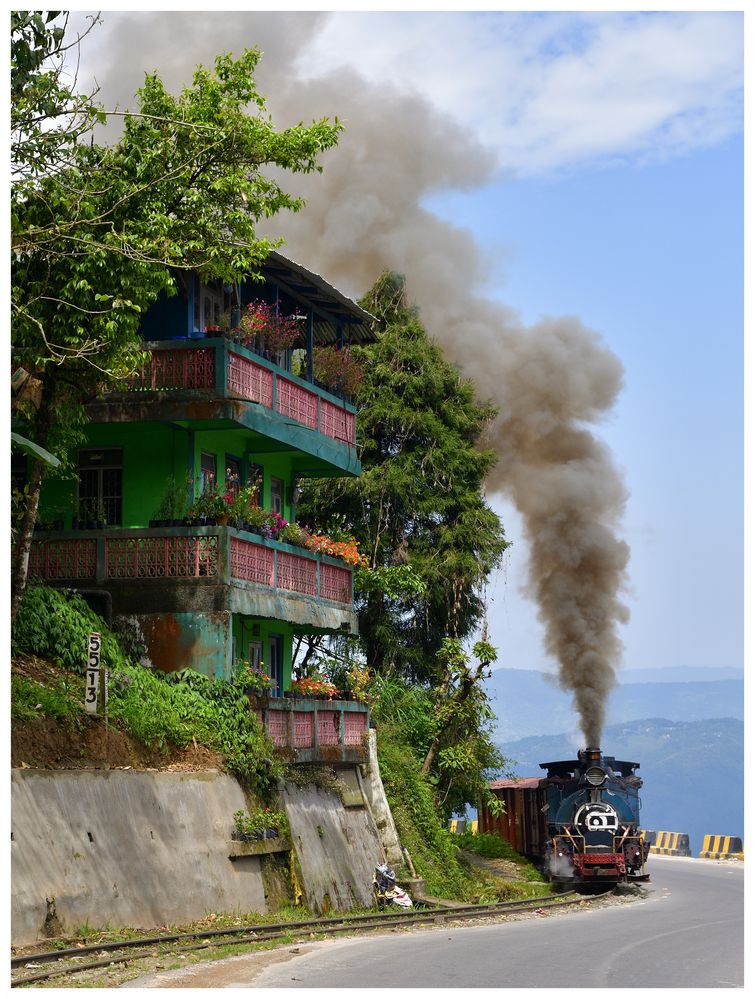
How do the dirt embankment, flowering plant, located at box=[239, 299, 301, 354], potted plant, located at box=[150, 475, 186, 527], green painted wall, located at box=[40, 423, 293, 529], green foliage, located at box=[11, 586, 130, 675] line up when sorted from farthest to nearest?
flowering plant, located at box=[239, 299, 301, 354]
green painted wall, located at box=[40, 423, 293, 529]
potted plant, located at box=[150, 475, 186, 527]
green foliage, located at box=[11, 586, 130, 675]
the dirt embankment

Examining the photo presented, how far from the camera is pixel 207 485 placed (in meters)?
28.2

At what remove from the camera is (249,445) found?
97.6 ft

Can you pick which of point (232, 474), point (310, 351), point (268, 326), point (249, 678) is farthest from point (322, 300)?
point (249, 678)

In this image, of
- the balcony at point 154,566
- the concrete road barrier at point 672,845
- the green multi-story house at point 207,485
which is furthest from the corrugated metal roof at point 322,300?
the concrete road barrier at point 672,845

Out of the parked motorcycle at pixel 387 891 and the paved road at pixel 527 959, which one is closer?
the paved road at pixel 527 959

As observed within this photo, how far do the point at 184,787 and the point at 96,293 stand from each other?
24.2 feet

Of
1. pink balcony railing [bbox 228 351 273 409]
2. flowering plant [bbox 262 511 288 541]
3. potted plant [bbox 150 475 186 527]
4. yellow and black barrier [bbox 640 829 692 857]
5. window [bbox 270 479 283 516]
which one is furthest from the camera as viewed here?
yellow and black barrier [bbox 640 829 692 857]

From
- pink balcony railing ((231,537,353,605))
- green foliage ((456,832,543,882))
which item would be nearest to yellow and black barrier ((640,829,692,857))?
green foliage ((456,832,543,882))

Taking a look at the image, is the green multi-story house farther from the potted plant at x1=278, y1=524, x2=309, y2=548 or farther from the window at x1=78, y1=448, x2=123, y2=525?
the potted plant at x1=278, y1=524, x2=309, y2=548

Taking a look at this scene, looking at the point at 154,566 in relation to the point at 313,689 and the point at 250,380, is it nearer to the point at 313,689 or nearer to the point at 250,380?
the point at 250,380

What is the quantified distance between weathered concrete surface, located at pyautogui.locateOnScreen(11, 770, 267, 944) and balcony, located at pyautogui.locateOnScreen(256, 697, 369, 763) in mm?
2396

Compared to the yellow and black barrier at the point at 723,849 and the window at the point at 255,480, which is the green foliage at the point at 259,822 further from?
the yellow and black barrier at the point at 723,849

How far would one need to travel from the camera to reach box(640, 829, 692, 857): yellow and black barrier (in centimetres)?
5231

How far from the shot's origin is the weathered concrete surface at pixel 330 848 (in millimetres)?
25281
